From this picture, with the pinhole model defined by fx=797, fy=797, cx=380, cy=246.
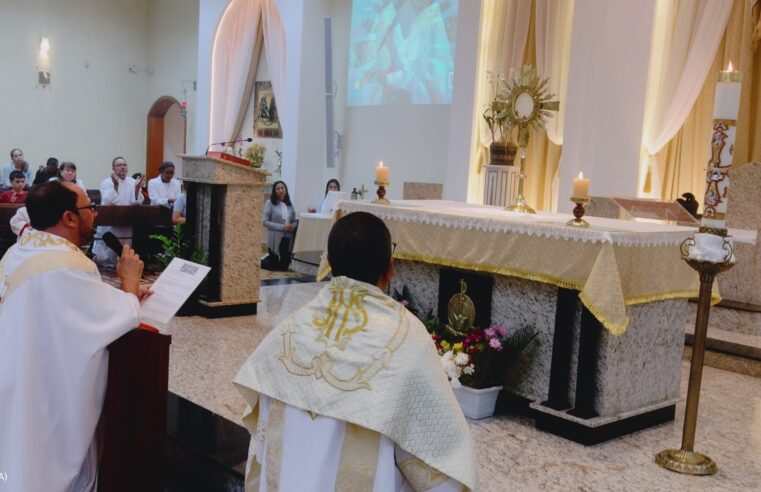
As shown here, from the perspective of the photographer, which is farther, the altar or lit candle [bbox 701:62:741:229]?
lit candle [bbox 701:62:741:229]

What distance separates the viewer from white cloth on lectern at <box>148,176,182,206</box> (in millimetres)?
10805

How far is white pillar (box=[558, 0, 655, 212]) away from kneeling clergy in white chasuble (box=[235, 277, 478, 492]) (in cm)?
731

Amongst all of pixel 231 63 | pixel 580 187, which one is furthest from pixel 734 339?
pixel 231 63

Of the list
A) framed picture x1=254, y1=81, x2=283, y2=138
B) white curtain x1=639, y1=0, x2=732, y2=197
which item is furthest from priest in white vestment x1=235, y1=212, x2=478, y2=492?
framed picture x1=254, y1=81, x2=283, y2=138

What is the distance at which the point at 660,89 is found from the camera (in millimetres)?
9766

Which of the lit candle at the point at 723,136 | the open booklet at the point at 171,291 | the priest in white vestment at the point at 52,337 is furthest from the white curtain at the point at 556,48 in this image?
the priest in white vestment at the point at 52,337

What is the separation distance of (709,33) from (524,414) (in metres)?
6.53

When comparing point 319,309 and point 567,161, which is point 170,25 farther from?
point 319,309

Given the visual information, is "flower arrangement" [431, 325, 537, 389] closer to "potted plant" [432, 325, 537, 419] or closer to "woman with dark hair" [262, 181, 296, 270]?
"potted plant" [432, 325, 537, 419]

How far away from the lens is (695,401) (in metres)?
3.99

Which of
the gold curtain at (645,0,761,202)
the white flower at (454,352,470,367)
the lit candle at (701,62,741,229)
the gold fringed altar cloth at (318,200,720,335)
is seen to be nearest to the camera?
the gold fringed altar cloth at (318,200,720,335)

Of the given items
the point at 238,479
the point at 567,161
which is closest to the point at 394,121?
the point at 567,161

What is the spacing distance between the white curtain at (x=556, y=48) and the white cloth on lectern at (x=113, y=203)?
5408 mm

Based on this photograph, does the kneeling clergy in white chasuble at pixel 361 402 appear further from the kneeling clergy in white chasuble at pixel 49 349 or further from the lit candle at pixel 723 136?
the lit candle at pixel 723 136
